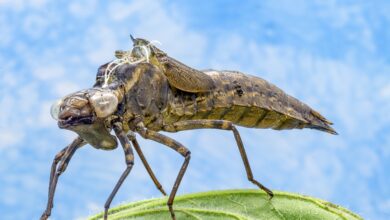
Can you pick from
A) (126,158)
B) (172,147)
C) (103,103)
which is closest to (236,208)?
(172,147)

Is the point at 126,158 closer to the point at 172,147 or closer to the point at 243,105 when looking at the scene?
the point at 172,147

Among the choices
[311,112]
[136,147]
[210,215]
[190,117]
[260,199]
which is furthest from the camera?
[311,112]

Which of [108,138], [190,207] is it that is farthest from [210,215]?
[108,138]

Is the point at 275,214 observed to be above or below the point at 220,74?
below

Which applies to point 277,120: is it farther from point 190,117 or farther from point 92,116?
point 92,116

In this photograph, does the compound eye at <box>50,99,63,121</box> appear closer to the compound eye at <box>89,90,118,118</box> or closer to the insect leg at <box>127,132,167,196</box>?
the compound eye at <box>89,90,118,118</box>

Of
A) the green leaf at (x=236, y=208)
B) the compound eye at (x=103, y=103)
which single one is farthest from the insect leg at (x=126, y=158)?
the green leaf at (x=236, y=208)

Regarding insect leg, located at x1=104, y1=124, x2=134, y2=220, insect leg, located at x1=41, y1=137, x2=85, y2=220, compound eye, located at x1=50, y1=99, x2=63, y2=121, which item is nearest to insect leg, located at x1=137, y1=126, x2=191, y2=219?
insect leg, located at x1=104, y1=124, x2=134, y2=220

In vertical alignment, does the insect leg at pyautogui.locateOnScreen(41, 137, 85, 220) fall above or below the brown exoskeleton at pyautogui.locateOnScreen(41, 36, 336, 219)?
below
